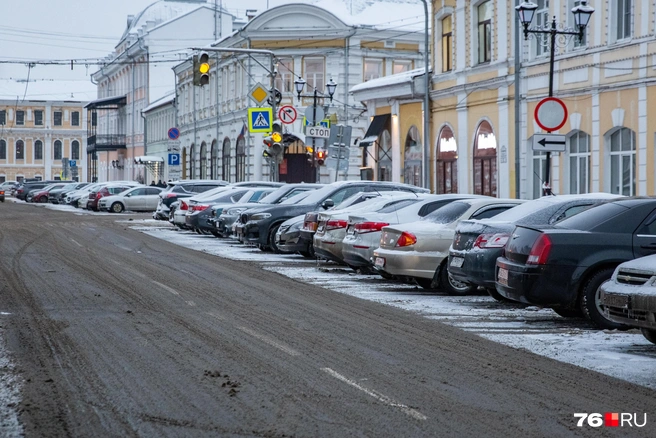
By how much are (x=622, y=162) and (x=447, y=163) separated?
11.0 meters

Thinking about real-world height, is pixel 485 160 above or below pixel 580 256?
above

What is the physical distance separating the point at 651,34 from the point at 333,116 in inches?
1277

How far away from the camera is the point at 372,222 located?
1820cm

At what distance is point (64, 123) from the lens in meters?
136

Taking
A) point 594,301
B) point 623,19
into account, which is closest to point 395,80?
point 623,19

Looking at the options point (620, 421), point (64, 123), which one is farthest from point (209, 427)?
point (64, 123)

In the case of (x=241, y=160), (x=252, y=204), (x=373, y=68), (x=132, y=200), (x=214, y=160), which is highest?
(x=373, y=68)

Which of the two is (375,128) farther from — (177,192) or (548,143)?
(548,143)

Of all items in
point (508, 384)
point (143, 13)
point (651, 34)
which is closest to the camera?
point (508, 384)

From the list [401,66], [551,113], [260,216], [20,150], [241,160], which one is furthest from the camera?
[20,150]

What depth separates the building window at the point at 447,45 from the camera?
3981cm

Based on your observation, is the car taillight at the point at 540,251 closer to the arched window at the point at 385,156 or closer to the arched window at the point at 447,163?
the arched window at the point at 447,163

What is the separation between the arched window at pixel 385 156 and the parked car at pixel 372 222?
26.8 meters

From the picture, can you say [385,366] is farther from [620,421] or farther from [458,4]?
[458,4]
